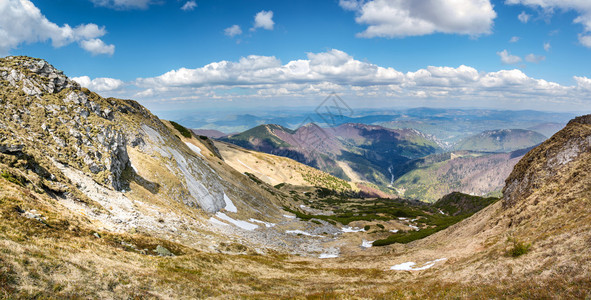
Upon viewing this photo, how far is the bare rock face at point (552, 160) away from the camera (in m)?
37.2

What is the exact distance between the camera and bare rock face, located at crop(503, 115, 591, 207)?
37.2m

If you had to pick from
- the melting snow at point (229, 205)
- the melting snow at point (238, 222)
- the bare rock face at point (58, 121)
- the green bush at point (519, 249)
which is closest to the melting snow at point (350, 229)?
the melting snow at point (238, 222)

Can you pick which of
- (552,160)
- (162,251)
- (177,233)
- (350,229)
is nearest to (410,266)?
(552,160)

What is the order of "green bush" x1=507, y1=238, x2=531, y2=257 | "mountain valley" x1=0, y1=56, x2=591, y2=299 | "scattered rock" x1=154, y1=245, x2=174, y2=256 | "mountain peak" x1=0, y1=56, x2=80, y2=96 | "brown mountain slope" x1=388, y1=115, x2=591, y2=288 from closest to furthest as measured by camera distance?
"mountain valley" x1=0, y1=56, x2=591, y2=299 < "brown mountain slope" x1=388, y1=115, x2=591, y2=288 < "green bush" x1=507, y1=238, x2=531, y2=257 < "scattered rock" x1=154, y1=245, x2=174, y2=256 < "mountain peak" x1=0, y1=56, x2=80, y2=96

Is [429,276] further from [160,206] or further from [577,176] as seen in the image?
[160,206]

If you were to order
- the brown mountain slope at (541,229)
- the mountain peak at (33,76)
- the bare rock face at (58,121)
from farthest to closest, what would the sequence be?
the mountain peak at (33,76) < the bare rock face at (58,121) < the brown mountain slope at (541,229)

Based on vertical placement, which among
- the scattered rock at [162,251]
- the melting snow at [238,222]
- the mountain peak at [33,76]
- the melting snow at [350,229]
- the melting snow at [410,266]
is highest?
the mountain peak at [33,76]

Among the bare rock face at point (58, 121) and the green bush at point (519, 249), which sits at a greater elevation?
the bare rock face at point (58, 121)

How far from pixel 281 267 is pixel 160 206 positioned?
2421 centimetres

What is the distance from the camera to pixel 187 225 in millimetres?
43500

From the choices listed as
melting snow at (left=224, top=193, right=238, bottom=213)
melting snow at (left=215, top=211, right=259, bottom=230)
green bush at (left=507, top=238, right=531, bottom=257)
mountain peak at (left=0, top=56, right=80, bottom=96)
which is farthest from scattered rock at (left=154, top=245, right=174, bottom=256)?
melting snow at (left=224, top=193, right=238, bottom=213)

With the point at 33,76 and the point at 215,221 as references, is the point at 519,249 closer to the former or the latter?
the point at 215,221

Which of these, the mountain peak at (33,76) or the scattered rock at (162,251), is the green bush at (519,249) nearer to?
the scattered rock at (162,251)

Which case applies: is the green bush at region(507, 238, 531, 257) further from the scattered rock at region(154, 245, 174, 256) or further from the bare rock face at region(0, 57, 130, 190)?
the bare rock face at region(0, 57, 130, 190)
